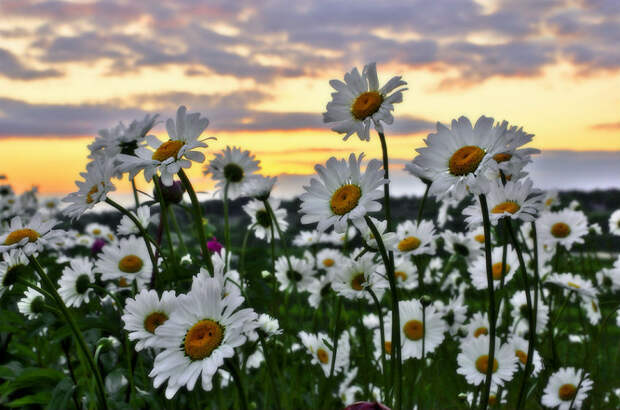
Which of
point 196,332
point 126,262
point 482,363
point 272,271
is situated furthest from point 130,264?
point 482,363

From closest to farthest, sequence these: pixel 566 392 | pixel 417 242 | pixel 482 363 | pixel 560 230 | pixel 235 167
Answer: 1. pixel 417 242
2. pixel 482 363
3. pixel 235 167
4. pixel 566 392
5. pixel 560 230

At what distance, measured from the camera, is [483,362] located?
6.35ft

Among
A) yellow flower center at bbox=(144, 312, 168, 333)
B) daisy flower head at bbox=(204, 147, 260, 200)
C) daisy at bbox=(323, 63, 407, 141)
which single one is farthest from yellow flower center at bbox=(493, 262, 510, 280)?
yellow flower center at bbox=(144, 312, 168, 333)

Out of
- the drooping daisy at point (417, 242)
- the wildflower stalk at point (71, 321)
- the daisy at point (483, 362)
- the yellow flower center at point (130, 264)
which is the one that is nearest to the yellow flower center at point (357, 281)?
the drooping daisy at point (417, 242)

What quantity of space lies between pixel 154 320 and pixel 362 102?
596mm

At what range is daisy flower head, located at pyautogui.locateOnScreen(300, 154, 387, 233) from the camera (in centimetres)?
105

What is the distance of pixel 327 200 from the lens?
1.17 meters

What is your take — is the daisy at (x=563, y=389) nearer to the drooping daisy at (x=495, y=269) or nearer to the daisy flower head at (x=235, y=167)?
the drooping daisy at (x=495, y=269)

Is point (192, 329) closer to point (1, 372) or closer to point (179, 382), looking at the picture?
point (179, 382)

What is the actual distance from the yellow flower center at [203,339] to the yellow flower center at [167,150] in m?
0.32

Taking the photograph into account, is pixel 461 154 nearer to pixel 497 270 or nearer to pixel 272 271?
pixel 272 271

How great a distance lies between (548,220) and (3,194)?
173 inches

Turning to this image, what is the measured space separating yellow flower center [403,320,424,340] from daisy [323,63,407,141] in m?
0.95

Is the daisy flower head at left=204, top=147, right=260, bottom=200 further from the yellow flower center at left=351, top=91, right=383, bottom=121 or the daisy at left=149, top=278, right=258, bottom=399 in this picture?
the daisy at left=149, top=278, right=258, bottom=399
